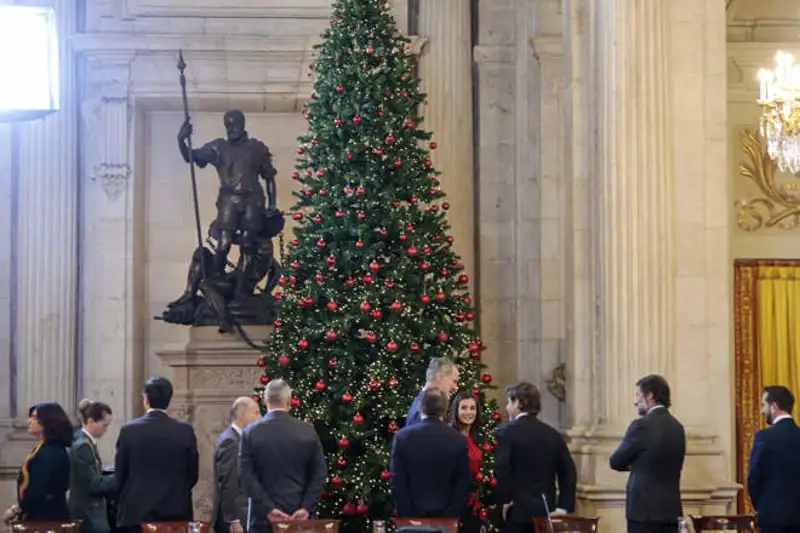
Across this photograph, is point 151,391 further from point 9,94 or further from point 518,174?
point 518,174

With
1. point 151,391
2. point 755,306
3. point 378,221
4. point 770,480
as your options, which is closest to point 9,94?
point 151,391

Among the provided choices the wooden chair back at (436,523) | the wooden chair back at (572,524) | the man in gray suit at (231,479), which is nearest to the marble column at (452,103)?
the man in gray suit at (231,479)

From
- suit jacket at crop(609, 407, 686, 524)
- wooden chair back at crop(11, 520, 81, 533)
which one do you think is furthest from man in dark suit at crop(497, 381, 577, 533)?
wooden chair back at crop(11, 520, 81, 533)

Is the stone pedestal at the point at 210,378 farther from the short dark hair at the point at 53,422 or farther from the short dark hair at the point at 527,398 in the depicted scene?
the short dark hair at the point at 527,398

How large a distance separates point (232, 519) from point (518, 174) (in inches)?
277

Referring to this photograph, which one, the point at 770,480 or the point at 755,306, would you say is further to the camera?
the point at 755,306

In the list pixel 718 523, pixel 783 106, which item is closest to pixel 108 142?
pixel 783 106

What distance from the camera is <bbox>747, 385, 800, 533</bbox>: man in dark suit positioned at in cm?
937

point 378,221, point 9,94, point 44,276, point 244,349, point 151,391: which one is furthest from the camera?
point 44,276

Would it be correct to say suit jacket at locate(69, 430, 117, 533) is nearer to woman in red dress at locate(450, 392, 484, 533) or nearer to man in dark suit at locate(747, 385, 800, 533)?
woman in red dress at locate(450, 392, 484, 533)

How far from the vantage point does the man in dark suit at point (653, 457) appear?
9062mm

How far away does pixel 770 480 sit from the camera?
30.9 ft

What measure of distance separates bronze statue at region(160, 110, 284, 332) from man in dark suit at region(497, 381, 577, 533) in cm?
466

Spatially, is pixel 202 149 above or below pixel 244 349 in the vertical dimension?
above
